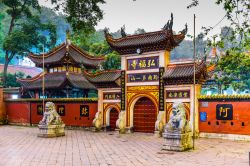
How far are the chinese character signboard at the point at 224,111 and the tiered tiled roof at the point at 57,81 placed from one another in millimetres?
12224

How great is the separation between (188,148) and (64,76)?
606 inches

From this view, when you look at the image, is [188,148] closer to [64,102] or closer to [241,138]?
[241,138]

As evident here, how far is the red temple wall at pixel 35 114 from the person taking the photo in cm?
2097

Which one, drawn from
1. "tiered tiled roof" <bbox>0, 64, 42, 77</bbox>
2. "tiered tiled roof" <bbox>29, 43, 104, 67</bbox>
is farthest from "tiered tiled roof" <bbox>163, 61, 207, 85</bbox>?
"tiered tiled roof" <bbox>0, 64, 42, 77</bbox>

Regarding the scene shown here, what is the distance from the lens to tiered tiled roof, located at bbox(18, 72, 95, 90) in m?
24.2

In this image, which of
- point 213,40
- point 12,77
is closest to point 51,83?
point 12,77

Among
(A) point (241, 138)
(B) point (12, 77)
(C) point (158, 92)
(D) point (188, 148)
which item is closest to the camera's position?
(D) point (188, 148)

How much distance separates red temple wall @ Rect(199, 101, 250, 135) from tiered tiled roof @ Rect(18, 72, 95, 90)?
11.6 metres

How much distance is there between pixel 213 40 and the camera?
310 inches

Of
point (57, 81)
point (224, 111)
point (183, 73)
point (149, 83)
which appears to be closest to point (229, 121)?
point (224, 111)

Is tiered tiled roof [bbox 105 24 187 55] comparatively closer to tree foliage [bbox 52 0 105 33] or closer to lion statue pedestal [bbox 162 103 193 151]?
lion statue pedestal [bbox 162 103 193 151]

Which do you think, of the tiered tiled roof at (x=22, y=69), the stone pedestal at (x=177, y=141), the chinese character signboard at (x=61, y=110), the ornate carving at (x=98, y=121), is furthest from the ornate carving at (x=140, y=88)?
the tiered tiled roof at (x=22, y=69)

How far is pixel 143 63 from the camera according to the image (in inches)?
733

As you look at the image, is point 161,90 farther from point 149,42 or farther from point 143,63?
point 149,42
